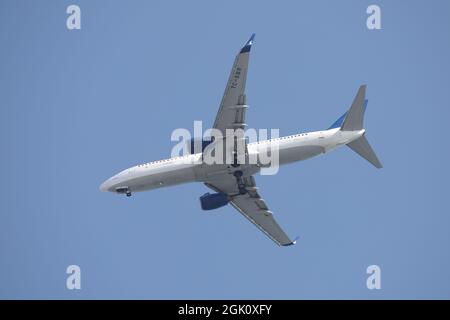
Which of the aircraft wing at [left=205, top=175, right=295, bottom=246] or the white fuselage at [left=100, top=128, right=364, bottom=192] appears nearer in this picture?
the white fuselage at [left=100, top=128, right=364, bottom=192]

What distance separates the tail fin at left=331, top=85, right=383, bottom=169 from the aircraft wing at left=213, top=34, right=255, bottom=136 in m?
7.62

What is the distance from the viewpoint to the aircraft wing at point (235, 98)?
54.6m

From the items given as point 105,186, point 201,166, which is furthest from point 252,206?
point 105,186

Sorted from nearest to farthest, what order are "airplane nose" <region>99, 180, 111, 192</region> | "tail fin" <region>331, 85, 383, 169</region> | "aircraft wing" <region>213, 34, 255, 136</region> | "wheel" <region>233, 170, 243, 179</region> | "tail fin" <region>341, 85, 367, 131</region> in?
"aircraft wing" <region>213, 34, 255, 136</region> → "tail fin" <region>341, 85, 367, 131</region> → "tail fin" <region>331, 85, 383, 169</region> → "wheel" <region>233, 170, 243, 179</region> → "airplane nose" <region>99, 180, 111, 192</region>

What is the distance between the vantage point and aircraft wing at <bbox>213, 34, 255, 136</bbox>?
5456cm

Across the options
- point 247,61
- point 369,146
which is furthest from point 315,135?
point 247,61

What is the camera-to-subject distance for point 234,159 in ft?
198

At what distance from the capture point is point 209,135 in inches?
2333

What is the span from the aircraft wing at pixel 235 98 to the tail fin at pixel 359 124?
7616 mm

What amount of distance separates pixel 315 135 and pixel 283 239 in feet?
39.3

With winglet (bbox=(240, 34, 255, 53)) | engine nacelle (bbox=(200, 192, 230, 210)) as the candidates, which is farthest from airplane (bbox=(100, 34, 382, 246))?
winglet (bbox=(240, 34, 255, 53))

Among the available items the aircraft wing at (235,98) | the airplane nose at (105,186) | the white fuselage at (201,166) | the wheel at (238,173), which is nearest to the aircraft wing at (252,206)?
the wheel at (238,173)

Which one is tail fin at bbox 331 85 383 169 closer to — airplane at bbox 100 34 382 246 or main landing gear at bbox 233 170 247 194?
airplane at bbox 100 34 382 246

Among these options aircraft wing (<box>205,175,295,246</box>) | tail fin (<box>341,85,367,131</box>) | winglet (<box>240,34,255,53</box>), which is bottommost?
aircraft wing (<box>205,175,295,246</box>)
